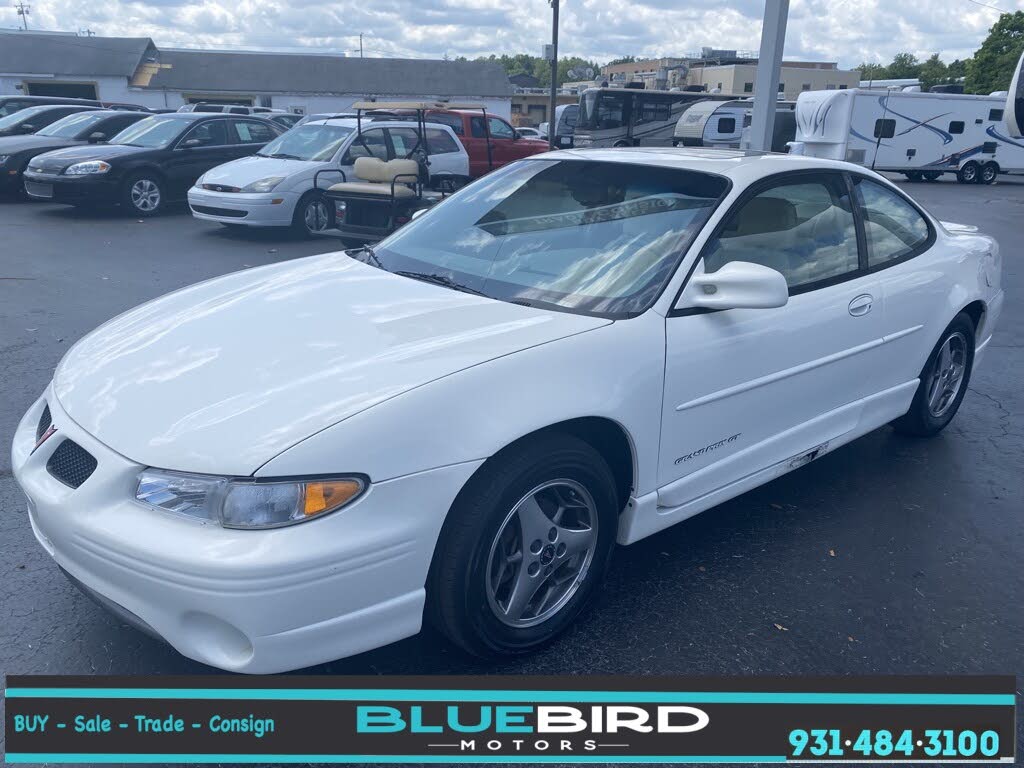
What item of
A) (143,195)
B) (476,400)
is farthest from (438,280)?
(143,195)

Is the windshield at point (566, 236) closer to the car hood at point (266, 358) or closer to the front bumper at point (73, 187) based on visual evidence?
the car hood at point (266, 358)

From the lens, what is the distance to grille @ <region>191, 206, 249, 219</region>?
11172 mm

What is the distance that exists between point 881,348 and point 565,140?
64.3 ft

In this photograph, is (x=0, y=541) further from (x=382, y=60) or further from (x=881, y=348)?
(x=382, y=60)

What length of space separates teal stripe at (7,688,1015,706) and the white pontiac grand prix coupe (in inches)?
7.1

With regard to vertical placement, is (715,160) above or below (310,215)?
above

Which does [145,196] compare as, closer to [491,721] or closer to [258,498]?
[258,498]

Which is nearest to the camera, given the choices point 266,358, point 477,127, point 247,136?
point 266,358

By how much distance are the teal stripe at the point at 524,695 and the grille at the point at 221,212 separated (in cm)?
930

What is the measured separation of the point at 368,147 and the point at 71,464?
33.2 ft

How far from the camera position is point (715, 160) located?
12.1ft

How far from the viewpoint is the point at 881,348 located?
3969mm

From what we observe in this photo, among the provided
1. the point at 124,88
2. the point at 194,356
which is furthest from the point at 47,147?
the point at 124,88

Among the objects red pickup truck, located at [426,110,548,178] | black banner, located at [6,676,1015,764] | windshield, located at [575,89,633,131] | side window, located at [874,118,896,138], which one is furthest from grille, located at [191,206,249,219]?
windshield, located at [575,89,633,131]
